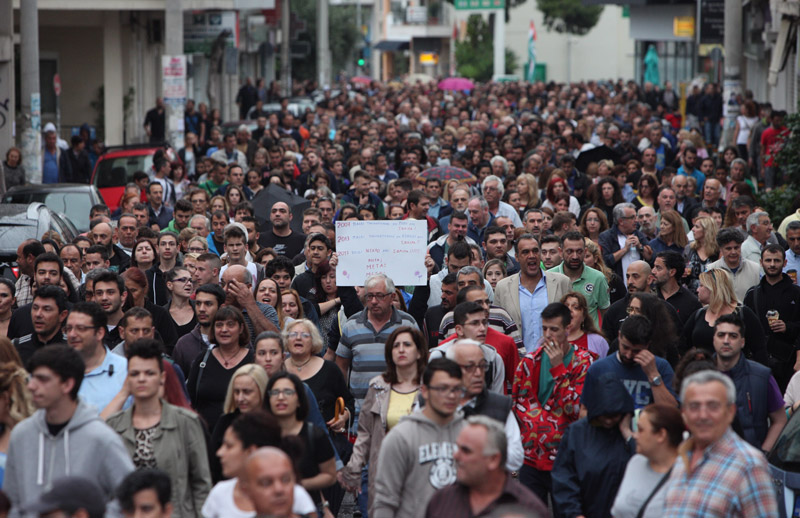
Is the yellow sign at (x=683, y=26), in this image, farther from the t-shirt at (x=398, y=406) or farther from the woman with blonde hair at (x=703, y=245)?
the t-shirt at (x=398, y=406)

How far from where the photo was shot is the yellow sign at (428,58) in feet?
340

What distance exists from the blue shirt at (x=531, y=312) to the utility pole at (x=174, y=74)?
1754 centimetres

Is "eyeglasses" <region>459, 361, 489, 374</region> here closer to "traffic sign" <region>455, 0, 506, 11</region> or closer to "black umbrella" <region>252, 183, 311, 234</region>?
"black umbrella" <region>252, 183, 311, 234</region>

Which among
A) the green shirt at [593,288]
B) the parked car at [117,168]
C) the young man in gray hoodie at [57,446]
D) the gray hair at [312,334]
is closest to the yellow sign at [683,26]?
the parked car at [117,168]

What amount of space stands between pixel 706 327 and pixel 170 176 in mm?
13454

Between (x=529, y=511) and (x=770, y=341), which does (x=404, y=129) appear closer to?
(x=770, y=341)

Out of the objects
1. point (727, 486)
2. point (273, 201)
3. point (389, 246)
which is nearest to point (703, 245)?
point (389, 246)

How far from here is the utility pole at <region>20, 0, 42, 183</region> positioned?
2367cm

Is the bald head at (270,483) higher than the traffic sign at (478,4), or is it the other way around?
the traffic sign at (478,4)

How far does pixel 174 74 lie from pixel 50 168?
10.4 ft

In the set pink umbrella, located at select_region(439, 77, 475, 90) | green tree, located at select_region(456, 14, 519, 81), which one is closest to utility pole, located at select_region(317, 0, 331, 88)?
pink umbrella, located at select_region(439, 77, 475, 90)

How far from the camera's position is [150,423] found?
664 centimetres

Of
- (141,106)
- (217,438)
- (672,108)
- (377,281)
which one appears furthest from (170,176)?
(672,108)

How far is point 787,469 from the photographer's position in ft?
24.7
